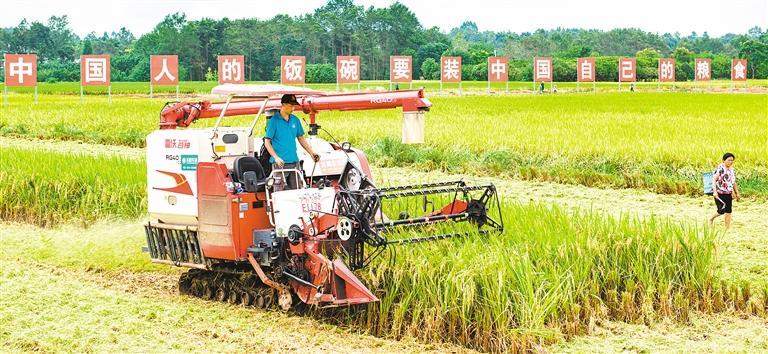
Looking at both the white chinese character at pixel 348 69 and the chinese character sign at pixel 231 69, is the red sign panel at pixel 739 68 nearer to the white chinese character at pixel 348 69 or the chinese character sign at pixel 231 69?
the white chinese character at pixel 348 69

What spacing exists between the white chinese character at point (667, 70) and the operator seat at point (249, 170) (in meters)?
55.4

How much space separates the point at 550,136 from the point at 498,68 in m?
35.0

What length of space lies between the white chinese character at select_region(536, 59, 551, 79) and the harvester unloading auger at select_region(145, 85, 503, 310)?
163ft

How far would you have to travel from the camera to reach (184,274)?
923 centimetres

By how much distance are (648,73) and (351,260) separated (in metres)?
71.6

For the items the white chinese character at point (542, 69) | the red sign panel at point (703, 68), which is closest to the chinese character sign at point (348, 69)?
the white chinese character at point (542, 69)

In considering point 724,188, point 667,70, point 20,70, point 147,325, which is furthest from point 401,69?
point 147,325

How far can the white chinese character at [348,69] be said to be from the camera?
45906 mm

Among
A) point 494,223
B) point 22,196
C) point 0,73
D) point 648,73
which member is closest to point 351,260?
point 494,223

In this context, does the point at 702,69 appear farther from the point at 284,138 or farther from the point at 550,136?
the point at 284,138

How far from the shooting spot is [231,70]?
143 feet

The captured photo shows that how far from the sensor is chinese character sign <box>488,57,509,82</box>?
180 ft

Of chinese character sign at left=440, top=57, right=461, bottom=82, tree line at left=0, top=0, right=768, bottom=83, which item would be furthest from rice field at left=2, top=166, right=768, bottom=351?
tree line at left=0, top=0, right=768, bottom=83

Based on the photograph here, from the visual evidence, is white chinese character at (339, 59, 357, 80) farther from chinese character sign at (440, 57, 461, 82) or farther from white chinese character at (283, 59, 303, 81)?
chinese character sign at (440, 57, 461, 82)
